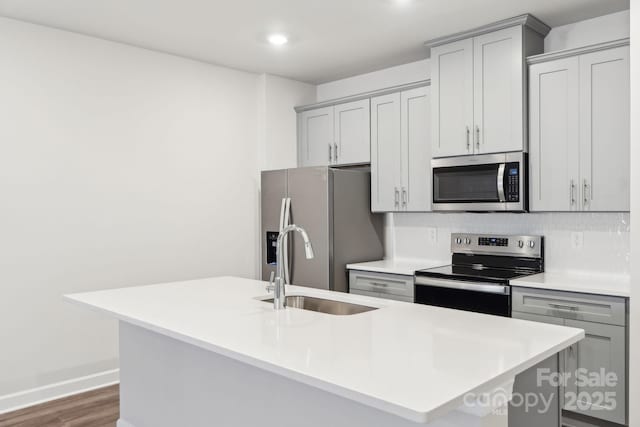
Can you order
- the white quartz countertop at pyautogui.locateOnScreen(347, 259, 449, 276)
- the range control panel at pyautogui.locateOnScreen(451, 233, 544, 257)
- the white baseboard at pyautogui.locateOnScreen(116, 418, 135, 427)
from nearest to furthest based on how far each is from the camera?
the white baseboard at pyautogui.locateOnScreen(116, 418, 135, 427)
the range control panel at pyautogui.locateOnScreen(451, 233, 544, 257)
the white quartz countertop at pyautogui.locateOnScreen(347, 259, 449, 276)

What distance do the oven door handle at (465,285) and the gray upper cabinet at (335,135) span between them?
1.25 metres

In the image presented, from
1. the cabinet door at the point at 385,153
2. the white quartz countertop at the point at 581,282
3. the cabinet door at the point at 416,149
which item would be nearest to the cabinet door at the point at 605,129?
the white quartz countertop at the point at 581,282

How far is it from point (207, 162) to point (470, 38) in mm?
2332

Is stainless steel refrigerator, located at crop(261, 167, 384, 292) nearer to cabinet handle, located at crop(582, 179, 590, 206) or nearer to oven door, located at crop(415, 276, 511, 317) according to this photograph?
oven door, located at crop(415, 276, 511, 317)

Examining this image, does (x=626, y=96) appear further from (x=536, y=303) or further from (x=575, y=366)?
(x=575, y=366)

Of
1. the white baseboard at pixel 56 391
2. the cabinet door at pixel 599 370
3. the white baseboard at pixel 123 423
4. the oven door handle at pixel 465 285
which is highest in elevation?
the oven door handle at pixel 465 285

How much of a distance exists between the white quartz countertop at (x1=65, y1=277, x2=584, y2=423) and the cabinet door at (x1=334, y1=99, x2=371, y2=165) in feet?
6.76

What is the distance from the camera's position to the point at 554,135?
3307 mm

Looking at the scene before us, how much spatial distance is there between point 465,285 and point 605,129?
1261 mm

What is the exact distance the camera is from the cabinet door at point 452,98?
3662 millimetres

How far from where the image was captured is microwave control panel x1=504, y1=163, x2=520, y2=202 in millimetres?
3418

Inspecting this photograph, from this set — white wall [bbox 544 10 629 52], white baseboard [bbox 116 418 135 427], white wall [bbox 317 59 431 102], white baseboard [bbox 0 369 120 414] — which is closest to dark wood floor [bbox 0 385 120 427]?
white baseboard [bbox 0 369 120 414]

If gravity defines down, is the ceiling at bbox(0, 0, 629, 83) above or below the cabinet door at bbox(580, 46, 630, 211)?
above

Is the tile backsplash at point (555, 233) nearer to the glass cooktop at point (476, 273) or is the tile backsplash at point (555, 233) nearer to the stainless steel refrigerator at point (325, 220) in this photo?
the glass cooktop at point (476, 273)
